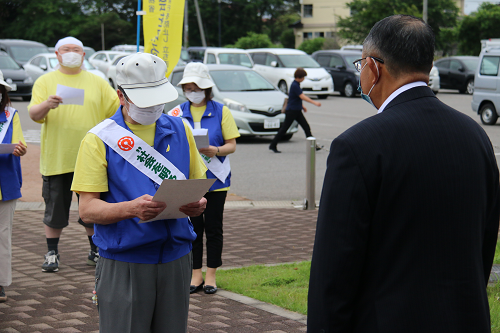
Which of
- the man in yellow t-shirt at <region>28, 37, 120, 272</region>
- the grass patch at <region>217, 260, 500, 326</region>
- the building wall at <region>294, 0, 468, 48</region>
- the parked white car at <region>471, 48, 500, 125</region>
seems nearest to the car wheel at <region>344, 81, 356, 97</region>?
the parked white car at <region>471, 48, 500, 125</region>

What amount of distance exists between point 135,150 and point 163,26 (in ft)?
14.8

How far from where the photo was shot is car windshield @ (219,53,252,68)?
2638 cm

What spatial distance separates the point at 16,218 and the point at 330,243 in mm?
7128

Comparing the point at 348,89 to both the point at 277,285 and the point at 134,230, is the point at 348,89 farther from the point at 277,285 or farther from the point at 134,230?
the point at 134,230

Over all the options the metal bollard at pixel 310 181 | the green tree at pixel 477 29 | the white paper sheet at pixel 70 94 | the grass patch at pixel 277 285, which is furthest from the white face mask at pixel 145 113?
the green tree at pixel 477 29

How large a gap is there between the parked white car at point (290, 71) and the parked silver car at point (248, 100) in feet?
31.0

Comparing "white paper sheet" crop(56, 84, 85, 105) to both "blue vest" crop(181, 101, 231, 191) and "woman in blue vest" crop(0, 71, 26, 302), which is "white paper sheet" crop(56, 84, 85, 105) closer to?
"woman in blue vest" crop(0, 71, 26, 302)

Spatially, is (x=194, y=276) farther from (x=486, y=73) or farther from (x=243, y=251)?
A: (x=486, y=73)

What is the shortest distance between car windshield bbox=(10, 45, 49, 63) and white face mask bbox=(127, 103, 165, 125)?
2650 cm

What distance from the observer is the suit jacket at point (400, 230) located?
1.90 m

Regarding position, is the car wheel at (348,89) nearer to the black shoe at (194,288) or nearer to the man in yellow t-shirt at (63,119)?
the man in yellow t-shirt at (63,119)

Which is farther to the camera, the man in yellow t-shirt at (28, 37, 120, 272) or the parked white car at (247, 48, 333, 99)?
→ the parked white car at (247, 48, 333, 99)

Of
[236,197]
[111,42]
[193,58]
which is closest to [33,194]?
[236,197]

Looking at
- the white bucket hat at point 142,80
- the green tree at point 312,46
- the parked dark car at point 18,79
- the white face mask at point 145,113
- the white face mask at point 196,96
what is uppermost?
the green tree at point 312,46
